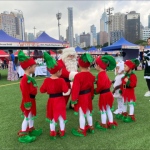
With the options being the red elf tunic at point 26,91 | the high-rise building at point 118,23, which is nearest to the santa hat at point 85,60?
the red elf tunic at point 26,91

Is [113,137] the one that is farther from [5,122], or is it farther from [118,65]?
[5,122]

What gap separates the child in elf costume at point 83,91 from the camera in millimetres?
3297

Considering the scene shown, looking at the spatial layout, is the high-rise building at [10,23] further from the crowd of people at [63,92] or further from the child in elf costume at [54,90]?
the child in elf costume at [54,90]

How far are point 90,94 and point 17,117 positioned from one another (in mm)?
2053

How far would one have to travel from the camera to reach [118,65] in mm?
4086

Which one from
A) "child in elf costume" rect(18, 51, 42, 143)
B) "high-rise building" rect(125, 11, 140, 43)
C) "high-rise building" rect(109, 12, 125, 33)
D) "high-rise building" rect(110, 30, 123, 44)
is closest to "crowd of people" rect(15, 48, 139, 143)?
"child in elf costume" rect(18, 51, 42, 143)

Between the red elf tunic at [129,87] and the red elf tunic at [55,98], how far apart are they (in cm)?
147

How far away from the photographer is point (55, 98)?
3205mm

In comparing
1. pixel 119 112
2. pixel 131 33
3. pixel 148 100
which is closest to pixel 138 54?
pixel 148 100

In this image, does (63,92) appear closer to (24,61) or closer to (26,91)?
(26,91)

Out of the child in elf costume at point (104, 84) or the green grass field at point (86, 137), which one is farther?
the child in elf costume at point (104, 84)

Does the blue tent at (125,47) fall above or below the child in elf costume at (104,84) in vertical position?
above

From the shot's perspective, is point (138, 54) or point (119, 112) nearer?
point (119, 112)

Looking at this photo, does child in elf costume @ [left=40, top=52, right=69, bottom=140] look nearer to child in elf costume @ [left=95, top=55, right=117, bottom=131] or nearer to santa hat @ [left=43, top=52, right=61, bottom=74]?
santa hat @ [left=43, top=52, right=61, bottom=74]
